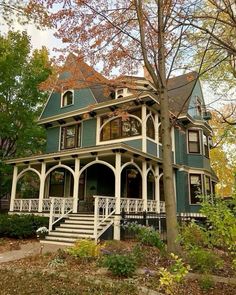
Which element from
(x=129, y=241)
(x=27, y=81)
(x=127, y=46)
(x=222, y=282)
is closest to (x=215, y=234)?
(x=222, y=282)

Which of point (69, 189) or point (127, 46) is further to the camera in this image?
A: point (69, 189)

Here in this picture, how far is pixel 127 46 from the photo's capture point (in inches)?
419

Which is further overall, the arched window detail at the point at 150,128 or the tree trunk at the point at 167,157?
the arched window detail at the point at 150,128

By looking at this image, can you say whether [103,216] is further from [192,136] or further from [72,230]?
[192,136]

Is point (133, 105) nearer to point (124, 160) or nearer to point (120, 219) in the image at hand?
point (124, 160)

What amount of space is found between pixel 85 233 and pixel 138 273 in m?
5.39

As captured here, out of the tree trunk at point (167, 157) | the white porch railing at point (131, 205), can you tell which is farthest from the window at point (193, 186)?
the tree trunk at point (167, 157)

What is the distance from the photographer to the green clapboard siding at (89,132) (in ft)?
55.1

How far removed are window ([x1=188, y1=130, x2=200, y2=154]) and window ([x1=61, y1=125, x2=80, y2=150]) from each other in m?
7.33

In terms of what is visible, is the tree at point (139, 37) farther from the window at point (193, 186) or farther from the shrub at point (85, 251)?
the window at point (193, 186)

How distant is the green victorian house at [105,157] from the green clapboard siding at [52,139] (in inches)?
2.7

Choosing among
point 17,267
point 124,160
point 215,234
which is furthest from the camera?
point 124,160

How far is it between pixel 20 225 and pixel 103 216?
11.9ft

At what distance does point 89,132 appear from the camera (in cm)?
1705
